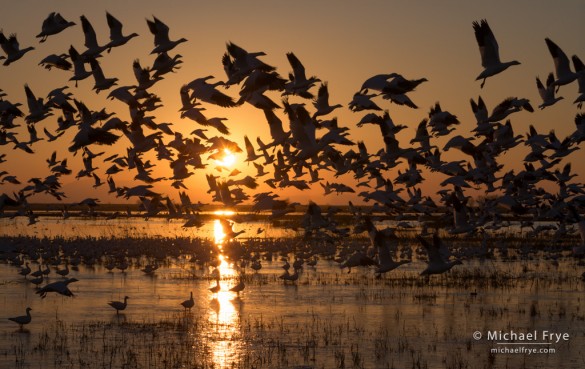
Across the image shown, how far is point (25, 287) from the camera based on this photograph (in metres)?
24.5

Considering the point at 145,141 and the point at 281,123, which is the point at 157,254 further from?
the point at 281,123

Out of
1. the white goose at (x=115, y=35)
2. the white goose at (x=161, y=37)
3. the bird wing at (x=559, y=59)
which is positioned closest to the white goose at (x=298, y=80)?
the white goose at (x=161, y=37)

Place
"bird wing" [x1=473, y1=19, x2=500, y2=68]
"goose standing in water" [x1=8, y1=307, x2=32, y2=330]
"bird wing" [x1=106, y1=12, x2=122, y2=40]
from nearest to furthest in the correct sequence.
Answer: "bird wing" [x1=473, y1=19, x2=500, y2=68], "bird wing" [x1=106, y1=12, x2=122, y2=40], "goose standing in water" [x1=8, y1=307, x2=32, y2=330]

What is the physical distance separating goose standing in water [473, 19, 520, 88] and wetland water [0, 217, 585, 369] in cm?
545

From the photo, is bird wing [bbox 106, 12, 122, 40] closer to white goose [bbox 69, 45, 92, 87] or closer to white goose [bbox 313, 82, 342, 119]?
white goose [bbox 69, 45, 92, 87]

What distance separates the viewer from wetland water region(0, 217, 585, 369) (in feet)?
50.5

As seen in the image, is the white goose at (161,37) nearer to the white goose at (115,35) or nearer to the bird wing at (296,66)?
the white goose at (115,35)

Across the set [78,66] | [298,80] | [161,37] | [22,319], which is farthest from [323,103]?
[22,319]

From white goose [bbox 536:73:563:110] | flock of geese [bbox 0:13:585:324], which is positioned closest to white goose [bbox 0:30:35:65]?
flock of geese [bbox 0:13:585:324]

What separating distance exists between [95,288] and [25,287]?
2.02 meters

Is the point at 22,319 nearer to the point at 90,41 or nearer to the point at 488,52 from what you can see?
the point at 90,41

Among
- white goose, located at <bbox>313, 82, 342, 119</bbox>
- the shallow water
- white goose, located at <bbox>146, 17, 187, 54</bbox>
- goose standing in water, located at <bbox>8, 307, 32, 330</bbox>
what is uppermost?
white goose, located at <bbox>146, 17, 187, 54</bbox>

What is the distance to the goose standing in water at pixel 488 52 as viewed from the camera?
16.1m

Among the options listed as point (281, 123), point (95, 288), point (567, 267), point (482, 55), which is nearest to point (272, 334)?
point (281, 123)
